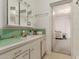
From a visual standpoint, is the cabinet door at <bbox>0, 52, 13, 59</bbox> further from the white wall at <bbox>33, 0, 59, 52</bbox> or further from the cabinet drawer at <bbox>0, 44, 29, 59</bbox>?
the white wall at <bbox>33, 0, 59, 52</bbox>

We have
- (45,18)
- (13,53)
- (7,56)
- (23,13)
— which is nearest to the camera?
(7,56)

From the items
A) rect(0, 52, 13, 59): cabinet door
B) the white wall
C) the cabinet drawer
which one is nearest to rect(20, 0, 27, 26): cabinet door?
the white wall

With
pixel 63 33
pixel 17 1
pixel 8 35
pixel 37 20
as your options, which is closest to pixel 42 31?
pixel 37 20

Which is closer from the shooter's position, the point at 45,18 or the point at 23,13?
the point at 23,13

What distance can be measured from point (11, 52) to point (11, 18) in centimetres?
130

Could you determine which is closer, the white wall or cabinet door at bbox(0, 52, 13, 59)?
cabinet door at bbox(0, 52, 13, 59)

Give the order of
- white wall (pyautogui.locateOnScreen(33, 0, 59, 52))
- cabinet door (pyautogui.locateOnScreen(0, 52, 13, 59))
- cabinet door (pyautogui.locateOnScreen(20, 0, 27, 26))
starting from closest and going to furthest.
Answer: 1. cabinet door (pyautogui.locateOnScreen(0, 52, 13, 59))
2. cabinet door (pyautogui.locateOnScreen(20, 0, 27, 26))
3. white wall (pyautogui.locateOnScreen(33, 0, 59, 52))

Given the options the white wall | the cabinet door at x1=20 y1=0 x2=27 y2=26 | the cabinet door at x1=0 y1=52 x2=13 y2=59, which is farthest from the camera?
the white wall

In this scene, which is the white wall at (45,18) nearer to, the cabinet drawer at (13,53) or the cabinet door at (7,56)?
the cabinet drawer at (13,53)

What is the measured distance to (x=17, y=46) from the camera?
1464 mm

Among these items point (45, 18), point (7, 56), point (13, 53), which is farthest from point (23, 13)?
point (7, 56)

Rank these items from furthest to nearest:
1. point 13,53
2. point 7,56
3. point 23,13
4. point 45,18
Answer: point 45,18
point 23,13
point 13,53
point 7,56

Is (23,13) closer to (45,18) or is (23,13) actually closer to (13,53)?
(45,18)

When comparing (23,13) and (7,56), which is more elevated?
(23,13)
